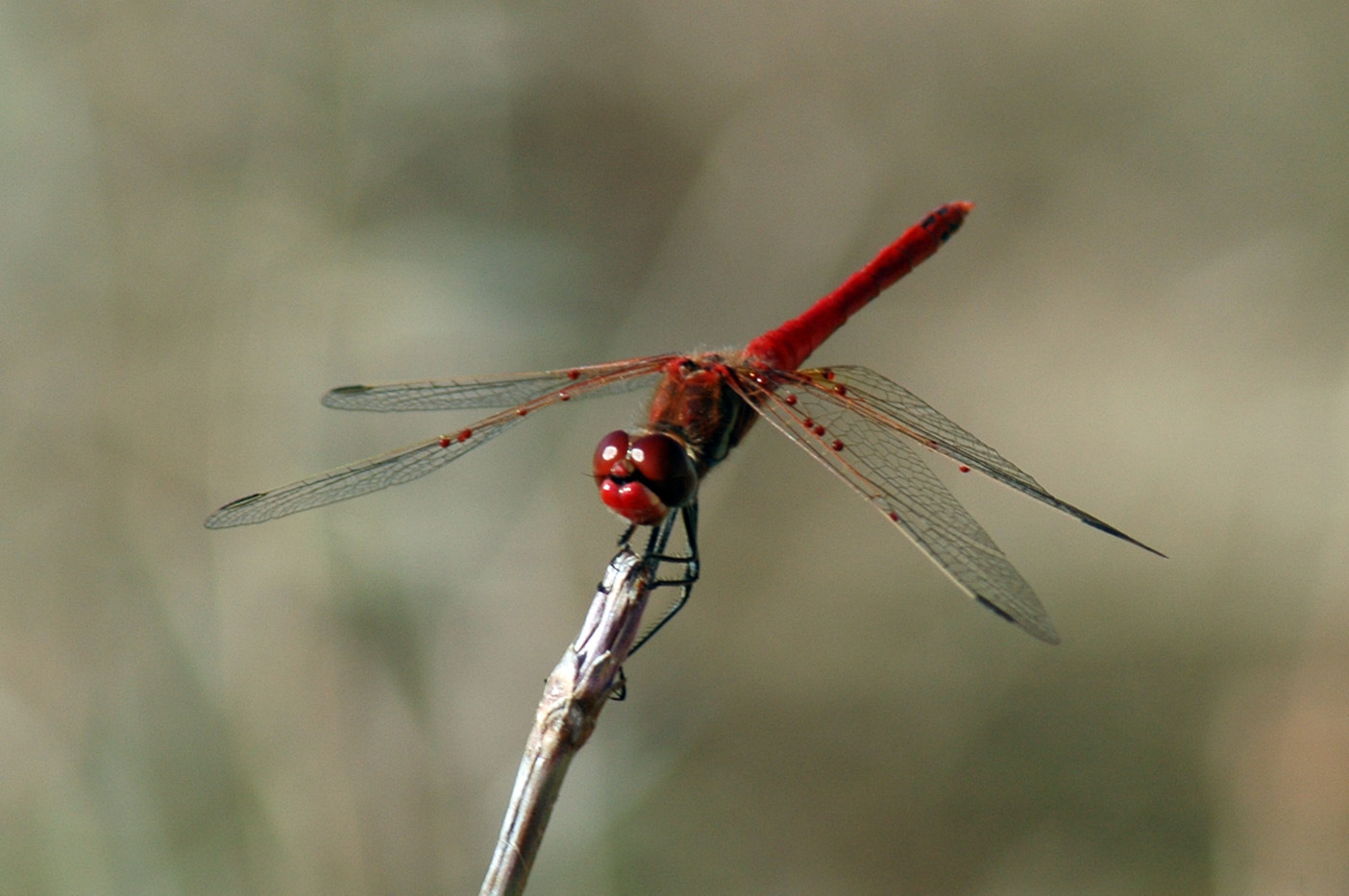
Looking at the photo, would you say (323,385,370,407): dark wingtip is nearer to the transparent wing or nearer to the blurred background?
the transparent wing

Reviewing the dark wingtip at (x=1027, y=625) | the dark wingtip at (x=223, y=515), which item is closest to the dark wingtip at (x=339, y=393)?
the dark wingtip at (x=223, y=515)

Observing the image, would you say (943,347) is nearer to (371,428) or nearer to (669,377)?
(669,377)

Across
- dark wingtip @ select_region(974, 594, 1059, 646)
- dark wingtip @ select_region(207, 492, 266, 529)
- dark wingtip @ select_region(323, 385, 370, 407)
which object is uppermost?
dark wingtip @ select_region(974, 594, 1059, 646)

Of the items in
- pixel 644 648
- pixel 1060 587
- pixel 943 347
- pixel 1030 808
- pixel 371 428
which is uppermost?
pixel 943 347

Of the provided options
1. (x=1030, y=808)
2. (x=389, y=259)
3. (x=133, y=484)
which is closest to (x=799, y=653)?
(x=1030, y=808)

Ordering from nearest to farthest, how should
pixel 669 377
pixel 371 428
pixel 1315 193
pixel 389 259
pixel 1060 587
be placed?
pixel 669 377 < pixel 371 428 < pixel 389 259 < pixel 1060 587 < pixel 1315 193

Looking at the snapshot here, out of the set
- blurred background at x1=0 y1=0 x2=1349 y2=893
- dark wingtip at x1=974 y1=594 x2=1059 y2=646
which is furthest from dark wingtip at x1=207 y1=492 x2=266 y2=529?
dark wingtip at x1=974 y1=594 x2=1059 y2=646

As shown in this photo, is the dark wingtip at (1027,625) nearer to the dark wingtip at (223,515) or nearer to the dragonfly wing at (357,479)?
the dragonfly wing at (357,479)
